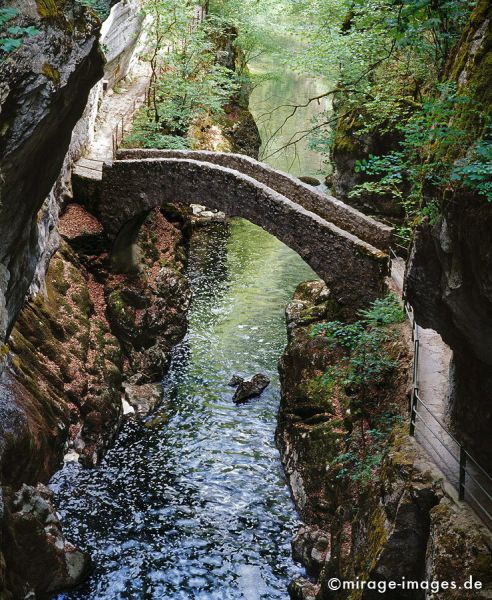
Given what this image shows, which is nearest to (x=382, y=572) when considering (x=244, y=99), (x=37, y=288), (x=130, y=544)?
(x=130, y=544)

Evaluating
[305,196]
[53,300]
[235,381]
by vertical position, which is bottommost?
[235,381]

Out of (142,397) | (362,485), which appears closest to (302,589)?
(362,485)

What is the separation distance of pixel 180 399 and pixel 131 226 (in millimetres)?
6500

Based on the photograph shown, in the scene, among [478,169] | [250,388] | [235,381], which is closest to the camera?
[478,169]

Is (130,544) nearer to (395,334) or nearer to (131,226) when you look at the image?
(395,334)

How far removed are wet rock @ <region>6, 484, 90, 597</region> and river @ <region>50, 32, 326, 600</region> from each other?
0.35m

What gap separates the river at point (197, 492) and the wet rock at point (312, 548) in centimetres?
24

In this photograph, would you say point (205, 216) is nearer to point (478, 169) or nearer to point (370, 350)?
point (370, 350)

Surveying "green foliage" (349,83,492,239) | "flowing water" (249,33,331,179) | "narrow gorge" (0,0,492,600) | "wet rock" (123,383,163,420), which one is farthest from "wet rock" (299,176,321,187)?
"green foliage" (349,83,492,239)

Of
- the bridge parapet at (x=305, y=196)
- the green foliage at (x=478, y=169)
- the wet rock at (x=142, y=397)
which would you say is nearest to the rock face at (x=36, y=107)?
the green foliage at (x=478, y=169)

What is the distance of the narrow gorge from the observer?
22.6 ft

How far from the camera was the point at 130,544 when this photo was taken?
11.0 m

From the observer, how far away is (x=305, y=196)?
16.5m

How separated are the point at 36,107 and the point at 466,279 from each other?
5.98m
